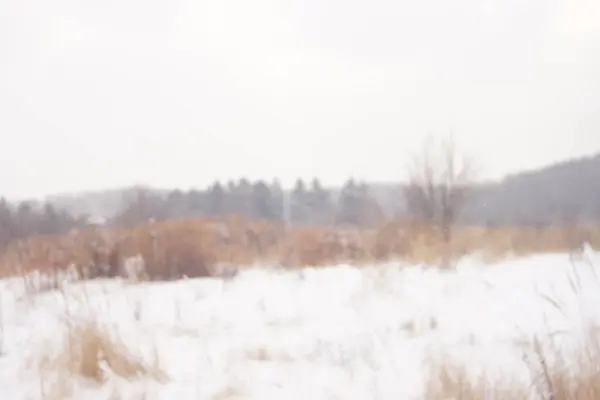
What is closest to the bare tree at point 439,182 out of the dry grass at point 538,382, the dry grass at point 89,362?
the dry grass at point 538,382

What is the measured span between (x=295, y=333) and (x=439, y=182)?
60 centimetres

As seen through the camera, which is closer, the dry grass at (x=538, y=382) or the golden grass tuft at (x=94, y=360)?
the dry grass at (x=538, y=382)

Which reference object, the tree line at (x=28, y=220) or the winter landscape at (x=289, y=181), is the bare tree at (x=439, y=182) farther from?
the tree line at (x=28, y=220)

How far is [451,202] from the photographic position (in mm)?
1812

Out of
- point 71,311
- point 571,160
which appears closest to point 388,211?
point 571,160

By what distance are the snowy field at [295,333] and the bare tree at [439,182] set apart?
0.23m

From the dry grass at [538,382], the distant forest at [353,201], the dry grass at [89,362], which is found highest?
the distant forest at [353,201]

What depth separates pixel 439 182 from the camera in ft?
5.77

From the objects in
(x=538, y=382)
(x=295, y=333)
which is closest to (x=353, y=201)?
(x=295, y=333)

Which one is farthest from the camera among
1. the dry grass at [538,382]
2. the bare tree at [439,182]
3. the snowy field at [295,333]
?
the bare tree at [439,182]

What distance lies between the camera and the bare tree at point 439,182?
1.77m

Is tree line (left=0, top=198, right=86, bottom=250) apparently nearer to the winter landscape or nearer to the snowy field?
the winter landscape

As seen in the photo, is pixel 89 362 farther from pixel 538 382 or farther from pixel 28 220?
pixel 538 382

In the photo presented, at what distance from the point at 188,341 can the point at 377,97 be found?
87cm
